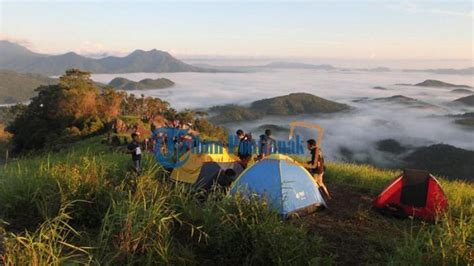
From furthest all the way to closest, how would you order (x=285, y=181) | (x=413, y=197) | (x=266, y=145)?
(x=266, y=145), (x=413, y=197), (x=285, y=181)

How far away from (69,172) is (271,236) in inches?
144

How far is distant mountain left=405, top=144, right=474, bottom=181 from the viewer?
79.7 metres

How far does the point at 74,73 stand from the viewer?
56.4m

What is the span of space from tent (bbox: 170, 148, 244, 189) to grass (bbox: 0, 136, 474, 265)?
259 cm

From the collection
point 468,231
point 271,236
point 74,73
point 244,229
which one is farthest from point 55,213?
point 74,73

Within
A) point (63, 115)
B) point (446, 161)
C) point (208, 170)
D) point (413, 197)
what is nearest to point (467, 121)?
point (446, 161)

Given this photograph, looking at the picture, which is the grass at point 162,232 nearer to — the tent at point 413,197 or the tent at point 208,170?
the tent at point 413,197

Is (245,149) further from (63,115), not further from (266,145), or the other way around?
(63,115)

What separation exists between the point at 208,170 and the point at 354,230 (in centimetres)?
396

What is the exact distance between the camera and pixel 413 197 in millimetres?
8562

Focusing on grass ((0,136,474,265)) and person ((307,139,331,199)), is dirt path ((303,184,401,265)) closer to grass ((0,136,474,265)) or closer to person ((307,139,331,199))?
grass ((0,136,474,265))

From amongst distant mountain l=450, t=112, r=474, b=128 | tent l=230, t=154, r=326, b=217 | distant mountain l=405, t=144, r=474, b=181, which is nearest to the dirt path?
tent l=230, t=154, r=326, b=217

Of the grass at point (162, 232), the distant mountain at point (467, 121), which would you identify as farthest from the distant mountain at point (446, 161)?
the distant mountain at point (467, 121)

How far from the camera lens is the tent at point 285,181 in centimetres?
793
